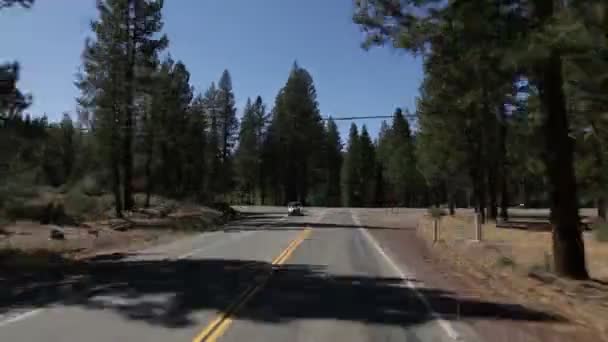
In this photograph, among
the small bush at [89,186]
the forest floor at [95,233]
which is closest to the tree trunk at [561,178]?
the forest floor at [95,233]

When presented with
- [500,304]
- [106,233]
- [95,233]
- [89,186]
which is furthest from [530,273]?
[89,186]

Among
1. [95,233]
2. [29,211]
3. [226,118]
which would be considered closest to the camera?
[95,233]

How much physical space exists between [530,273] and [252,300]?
7.02 m

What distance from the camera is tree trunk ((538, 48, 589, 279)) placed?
14383 millimetres

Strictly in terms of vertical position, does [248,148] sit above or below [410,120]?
above

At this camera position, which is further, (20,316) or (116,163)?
(116,163)

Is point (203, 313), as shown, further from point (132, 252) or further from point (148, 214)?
point (148, 214)

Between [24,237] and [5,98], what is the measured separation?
10.8 meters

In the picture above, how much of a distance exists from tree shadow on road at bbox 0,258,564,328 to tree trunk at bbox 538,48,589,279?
313 centimetres

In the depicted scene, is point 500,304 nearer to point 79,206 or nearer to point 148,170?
point 79,206

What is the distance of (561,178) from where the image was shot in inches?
574

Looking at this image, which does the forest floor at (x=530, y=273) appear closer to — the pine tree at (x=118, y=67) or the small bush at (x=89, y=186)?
the pine tree at (x=118, y=67)

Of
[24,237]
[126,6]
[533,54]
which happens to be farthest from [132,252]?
[126,6]

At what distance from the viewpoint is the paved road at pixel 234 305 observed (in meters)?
9.16
